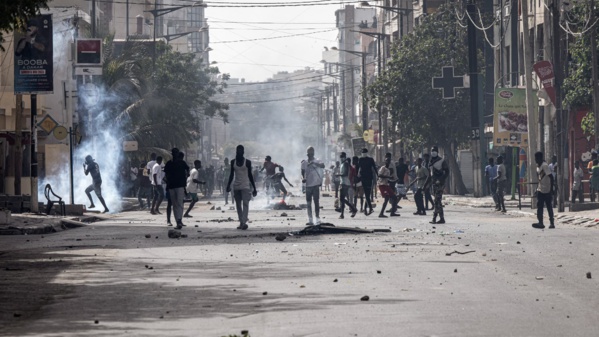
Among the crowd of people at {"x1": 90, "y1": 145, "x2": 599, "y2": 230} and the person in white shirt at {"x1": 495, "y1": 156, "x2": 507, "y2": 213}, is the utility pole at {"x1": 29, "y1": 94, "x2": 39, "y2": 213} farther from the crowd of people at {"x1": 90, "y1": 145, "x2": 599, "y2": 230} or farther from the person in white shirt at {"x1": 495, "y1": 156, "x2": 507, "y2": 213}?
the person in white shirt at {"x1": 495, "y1": 156, "x2": 507, "y2": 213}

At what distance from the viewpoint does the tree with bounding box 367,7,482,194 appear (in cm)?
6456

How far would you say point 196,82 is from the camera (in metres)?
88.6

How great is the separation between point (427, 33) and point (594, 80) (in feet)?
83.1

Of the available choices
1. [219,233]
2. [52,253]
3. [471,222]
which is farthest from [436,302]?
[471,222]

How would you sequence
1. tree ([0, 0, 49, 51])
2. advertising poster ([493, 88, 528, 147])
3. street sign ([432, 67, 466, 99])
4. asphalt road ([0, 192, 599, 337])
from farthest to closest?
street sign ([432, 67, 466, 99]) → advertising poster ([493, 88, 528, 147]) → tree ([0, 0, 49, 51]) → asphalt road ([0, 192, 599, 337])


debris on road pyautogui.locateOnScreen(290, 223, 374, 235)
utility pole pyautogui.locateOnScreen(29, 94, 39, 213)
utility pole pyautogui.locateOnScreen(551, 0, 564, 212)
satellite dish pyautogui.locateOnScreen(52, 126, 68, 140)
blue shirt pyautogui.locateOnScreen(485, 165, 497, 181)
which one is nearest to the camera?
debris on road pyautogui.locateOnScreen(290, 223, 374, 235)

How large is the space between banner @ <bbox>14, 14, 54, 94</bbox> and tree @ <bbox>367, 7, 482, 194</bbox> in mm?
32046

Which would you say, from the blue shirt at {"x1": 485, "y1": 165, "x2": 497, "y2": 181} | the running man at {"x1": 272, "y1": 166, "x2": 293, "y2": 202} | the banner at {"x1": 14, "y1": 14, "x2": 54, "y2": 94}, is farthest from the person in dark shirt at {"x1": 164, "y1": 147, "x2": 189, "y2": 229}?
the running man at {"x1": 272, "y1": 166, "x2": 293, "y2": 202}

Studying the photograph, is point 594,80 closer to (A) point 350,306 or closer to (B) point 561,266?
(B) point 561,266

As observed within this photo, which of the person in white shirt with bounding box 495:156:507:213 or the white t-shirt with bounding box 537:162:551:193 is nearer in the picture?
the white t-shirt with bounding box 537:162:551:193

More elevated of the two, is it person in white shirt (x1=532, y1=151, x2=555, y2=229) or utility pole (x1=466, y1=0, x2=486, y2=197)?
utility pole (x1=466, y1=0, x2=486, y2=197)

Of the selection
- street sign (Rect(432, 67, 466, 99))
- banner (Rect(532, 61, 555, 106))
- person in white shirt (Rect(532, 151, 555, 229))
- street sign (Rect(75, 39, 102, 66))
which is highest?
street sign (Rect(75, 39, 102, 66))

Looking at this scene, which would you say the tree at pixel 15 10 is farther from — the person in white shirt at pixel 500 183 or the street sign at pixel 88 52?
the street sign at pixel 88 52

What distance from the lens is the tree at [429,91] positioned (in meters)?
64.6
